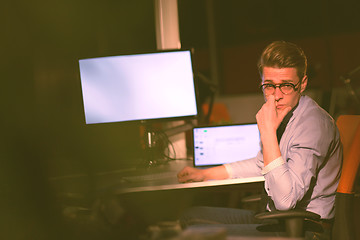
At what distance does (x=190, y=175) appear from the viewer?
6.39 feet

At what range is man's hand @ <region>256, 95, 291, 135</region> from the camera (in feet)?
5.17

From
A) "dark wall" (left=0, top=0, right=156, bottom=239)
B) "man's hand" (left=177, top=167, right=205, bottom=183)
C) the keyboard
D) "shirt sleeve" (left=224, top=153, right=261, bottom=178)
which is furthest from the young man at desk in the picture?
"dark wall" (left=0, top=0, right=156, bottom=239)

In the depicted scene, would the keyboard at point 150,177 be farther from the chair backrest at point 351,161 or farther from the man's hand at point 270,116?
the chair backrest at point 351,161

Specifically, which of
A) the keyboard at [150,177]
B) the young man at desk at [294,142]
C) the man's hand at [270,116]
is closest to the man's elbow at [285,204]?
the young man at desk at [294,142]

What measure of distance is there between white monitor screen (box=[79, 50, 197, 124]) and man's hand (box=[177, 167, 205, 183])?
0.46 m

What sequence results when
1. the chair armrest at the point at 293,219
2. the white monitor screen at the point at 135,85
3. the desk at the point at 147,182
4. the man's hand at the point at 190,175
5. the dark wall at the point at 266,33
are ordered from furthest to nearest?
1. the dark wall at the point at 266,33
2. the white monitor screen at the point at 135,85
3. the man's hand at the point at 190,175
4. the desk at the point at 147,182
5. the chair armrest at the point at 293,219

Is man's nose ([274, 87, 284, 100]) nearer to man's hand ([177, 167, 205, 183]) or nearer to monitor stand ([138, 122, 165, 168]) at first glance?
man's hand ([177, 167, 205, 183])

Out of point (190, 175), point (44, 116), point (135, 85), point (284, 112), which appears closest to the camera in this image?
point (44, 116)

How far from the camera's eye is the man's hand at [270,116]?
158 cm

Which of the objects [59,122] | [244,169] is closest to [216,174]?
[244,169]

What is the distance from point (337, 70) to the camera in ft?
23.7

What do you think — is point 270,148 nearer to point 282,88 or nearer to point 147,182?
point 282,88

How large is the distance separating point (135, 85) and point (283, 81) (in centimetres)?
96

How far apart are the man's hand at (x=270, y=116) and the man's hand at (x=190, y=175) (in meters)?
0.47
